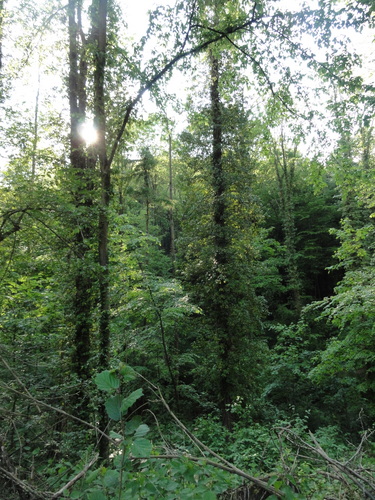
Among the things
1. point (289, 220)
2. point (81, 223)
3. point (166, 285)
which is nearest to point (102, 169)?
point (81, 223)

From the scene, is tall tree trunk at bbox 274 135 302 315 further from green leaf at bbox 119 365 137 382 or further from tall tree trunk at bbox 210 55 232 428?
green leaf at bbox 119 365 137 382

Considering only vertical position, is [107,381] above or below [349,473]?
above

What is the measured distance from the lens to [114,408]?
3.98 ft

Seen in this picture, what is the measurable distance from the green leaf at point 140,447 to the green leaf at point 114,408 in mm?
163

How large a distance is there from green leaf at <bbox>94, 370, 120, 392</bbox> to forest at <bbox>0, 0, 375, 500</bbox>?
Answer: 0.05ft

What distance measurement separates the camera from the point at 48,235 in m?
4.72

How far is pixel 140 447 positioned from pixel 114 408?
0.21 metres

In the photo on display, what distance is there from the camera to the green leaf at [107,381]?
3.85 ft

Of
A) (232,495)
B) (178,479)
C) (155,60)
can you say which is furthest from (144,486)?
(155,60)

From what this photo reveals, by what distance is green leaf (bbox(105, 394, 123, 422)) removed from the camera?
46.6 inches

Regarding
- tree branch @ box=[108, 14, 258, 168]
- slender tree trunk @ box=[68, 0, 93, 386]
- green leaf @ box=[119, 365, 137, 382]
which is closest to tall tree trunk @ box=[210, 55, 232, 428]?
slender tree trunk @ box=[68, 0, 93, 386]

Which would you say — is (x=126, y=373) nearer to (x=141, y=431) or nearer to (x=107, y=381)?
(x=107, y=381)

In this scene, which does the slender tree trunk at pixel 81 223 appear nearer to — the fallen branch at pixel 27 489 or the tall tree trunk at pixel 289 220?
the fallen branch at pixel 27 489

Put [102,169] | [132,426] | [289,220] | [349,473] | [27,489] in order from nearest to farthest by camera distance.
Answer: [132,426]
[27,489]
[349,473]
[102,169]
[289,220]
